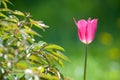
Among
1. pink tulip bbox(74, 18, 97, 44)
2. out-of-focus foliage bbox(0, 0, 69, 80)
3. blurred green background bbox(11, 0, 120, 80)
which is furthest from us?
blurred green background bbox(11, 0, 120, 80)

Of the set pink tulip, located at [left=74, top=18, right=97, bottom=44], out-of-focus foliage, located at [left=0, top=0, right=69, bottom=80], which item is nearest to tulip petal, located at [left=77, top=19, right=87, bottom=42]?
pink tulip, located at [left=74, top=18, right=97, bottom=44]

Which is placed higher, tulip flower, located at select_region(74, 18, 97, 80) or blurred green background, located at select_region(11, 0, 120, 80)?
blurred green background, located at select_region(11, 0, 120, 80)

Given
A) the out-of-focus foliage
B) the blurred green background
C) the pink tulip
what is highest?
the blurred green background

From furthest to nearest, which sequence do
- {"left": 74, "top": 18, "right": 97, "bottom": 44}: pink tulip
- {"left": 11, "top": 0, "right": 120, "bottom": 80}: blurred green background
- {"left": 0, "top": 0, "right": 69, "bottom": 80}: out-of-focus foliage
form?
{"left": 11, "top": 0, "right": 120, "bottom": 80}: blurred green background → {"left": 74, "top": 18, "right": 97, "bottom": 44}: pink tulip → {"left": 0, "top": 0, "right": 69, "bottom": 80}: out-of-focus foliage

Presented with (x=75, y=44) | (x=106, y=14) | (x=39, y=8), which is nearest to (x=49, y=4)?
(x=39, y=8)

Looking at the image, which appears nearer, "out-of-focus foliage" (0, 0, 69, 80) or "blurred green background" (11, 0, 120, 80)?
"out-of-focus foliage" (0, 0, 69, 80)

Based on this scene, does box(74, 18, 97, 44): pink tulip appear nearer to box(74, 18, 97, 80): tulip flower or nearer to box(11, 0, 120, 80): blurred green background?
box(74, 18, 97, 80): tulip flower

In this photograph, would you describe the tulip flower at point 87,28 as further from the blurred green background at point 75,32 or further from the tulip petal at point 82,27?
the blurred green background at point 75,32

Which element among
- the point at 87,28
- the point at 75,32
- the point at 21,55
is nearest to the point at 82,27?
the point at 87,28
